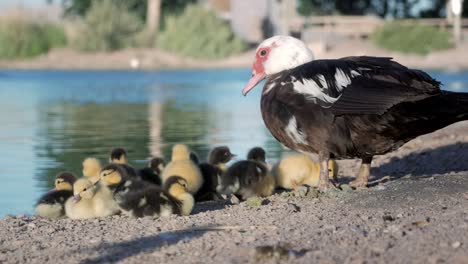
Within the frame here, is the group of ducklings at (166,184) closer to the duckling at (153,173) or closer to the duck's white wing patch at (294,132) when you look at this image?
the duckling at (153,173)

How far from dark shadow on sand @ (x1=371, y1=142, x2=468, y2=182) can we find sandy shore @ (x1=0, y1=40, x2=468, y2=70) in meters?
26.1

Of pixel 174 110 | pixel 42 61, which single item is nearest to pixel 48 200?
pixel 174 110

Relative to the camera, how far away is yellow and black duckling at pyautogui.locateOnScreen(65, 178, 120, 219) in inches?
283

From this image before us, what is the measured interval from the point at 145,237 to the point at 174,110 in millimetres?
13487

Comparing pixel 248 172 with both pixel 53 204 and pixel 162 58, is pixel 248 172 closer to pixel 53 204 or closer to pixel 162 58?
pixel 53 204

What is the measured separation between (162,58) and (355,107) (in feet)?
109

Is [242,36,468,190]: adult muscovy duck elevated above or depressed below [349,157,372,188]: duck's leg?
above

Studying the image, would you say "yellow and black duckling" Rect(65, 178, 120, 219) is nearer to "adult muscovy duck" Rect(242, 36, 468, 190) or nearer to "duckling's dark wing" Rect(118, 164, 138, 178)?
"duckling's dark wing" Rect(118, 164, 138, 178)

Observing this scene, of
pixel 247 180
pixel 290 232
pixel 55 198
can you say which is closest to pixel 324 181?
pixel 247 180

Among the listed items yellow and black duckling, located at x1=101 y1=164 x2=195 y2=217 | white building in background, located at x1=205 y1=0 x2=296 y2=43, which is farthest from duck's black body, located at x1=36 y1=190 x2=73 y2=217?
white building in background, located at x1=205 y1=0 x2=296 y2=43

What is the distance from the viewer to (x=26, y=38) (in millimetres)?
39906

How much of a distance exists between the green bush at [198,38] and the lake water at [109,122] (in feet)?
28.1

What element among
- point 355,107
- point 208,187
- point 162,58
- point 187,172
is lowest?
point 162,58

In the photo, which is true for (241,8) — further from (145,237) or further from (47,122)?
(145,237)
